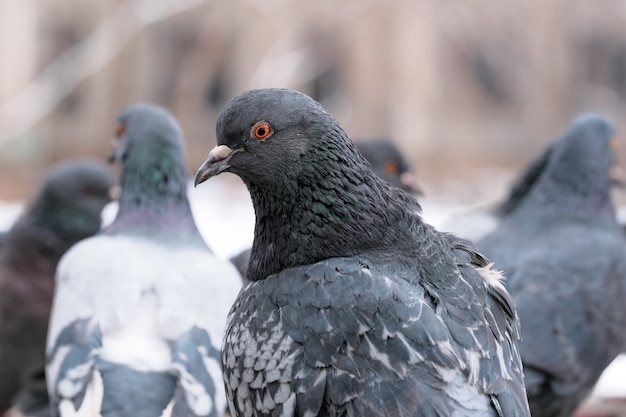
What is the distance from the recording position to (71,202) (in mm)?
4980

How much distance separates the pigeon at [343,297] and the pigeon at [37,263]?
201 cm

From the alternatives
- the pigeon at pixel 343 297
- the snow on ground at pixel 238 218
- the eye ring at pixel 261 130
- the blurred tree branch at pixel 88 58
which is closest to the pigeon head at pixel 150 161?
the snow on ground at pixel 238 218

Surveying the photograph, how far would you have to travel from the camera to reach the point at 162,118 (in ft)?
15.3

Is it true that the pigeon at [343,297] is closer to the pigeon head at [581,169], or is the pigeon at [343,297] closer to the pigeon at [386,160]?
the pigeon head at [581,169]

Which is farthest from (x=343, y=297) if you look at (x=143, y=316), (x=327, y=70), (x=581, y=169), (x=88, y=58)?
(x=88, y=58)

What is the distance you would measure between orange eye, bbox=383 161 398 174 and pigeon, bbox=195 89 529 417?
79.8 inches

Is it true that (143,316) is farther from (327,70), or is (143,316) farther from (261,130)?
(327,70)

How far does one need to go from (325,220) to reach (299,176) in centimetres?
15

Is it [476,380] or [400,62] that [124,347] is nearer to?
[476,380]

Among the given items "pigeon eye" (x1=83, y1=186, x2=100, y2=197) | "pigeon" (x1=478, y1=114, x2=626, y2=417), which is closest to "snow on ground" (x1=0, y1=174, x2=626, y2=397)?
"pigeon eye" (x1=83, y1=186, x2=100, y2=197)

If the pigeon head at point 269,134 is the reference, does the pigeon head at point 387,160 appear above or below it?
above

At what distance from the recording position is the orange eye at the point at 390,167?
5227 millimetres

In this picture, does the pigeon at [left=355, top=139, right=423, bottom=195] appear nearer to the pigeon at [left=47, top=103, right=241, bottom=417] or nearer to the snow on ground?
the snow on ground

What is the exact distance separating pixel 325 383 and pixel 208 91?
11.1 m
